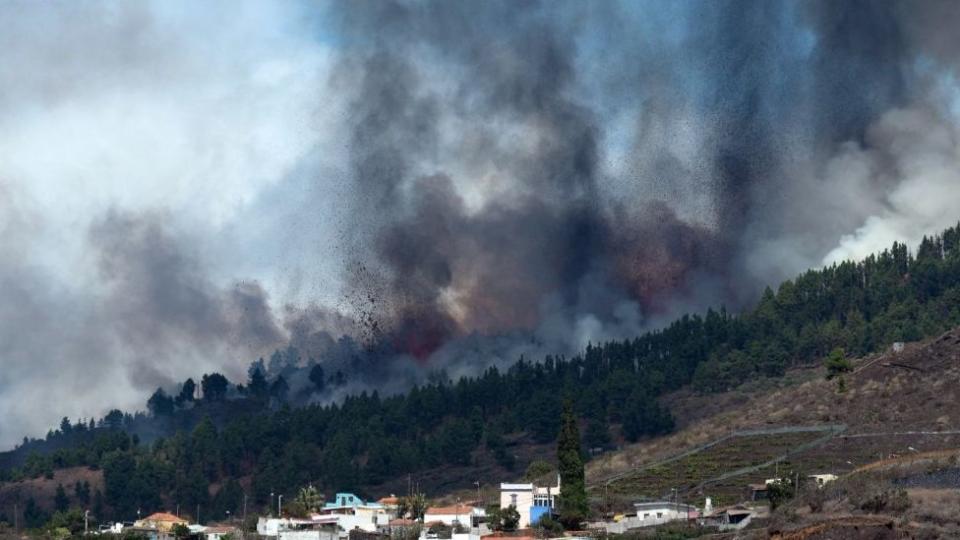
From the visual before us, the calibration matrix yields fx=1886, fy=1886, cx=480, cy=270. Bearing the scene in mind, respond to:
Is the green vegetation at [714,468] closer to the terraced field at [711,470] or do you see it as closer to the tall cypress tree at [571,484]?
the terraced field at [711,470]

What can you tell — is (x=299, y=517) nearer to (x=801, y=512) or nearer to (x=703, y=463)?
(x=703, y=463)

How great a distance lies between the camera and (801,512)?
120438 millimetres

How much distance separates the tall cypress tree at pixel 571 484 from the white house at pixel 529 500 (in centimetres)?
472

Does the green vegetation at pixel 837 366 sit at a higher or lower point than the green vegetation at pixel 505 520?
higher

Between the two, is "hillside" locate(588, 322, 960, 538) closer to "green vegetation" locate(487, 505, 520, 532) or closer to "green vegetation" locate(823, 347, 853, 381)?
"green vegetation" locate(823, 347, 853, 381)

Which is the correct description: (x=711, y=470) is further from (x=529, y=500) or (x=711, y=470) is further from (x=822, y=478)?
(x=822, y=478)

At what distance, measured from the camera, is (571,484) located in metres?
143

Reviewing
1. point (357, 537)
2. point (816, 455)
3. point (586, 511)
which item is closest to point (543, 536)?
point (586, 511)

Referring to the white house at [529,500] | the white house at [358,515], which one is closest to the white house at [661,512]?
the white house at [529,500]

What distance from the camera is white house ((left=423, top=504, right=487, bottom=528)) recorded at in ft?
499

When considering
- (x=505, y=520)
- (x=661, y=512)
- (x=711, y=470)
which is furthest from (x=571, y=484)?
(x=711, y=470)

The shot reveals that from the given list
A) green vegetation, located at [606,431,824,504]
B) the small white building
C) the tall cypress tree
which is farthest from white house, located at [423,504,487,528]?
the small white building

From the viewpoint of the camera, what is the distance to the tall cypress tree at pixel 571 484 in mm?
140500

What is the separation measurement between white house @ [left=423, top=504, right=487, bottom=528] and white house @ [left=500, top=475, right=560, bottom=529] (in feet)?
7.99
